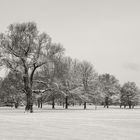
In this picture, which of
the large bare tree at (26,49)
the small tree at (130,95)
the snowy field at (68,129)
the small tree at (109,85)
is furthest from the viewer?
the small tree at (109,85)

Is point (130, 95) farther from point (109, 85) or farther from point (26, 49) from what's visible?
point (26, 49)

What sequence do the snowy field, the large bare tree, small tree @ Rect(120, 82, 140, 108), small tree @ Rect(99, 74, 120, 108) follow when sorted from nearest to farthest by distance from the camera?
1. the snowy field
2. the large bare tree
3. small tree @ Rect(120, 82, 140, 108)
4. small tree @ Rect(99, 74, 120, 108)

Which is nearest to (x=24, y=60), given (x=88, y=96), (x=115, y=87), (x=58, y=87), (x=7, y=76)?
(x=7, y=76)

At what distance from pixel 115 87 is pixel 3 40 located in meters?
71.5

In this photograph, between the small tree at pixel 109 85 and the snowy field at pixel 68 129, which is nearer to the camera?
the snowy field at pixel 68 129

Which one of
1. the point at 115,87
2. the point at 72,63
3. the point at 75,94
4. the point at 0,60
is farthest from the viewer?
the point at 115,87

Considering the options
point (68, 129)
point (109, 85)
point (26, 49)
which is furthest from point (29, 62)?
point (109, 85)

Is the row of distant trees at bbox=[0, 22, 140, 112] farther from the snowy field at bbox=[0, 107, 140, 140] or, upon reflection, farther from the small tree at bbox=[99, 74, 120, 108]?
the small tree at bbox=[99, 74, 120, 108]

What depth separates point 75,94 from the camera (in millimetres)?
71875

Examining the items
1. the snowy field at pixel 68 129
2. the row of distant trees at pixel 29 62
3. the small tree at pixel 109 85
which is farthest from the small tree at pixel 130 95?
the snowy field at pixel 68 129

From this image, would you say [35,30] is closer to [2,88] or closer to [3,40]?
[3,40]

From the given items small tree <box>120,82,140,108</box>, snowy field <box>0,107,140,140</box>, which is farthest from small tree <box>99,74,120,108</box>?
snowy field <box>0,107,140,140</box>

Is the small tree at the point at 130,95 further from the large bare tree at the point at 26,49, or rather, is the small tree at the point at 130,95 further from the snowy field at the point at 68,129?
the snowy field at the point at 68,129

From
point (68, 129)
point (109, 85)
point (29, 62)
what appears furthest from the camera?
point (109, 85)
